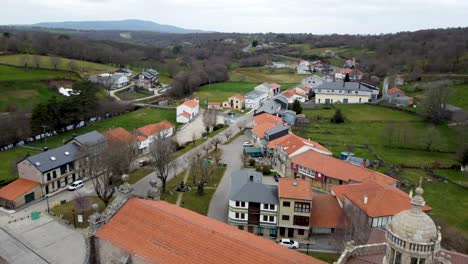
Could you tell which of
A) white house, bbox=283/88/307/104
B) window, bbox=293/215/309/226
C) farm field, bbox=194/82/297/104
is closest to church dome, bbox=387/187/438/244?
window, bbox=293/215/309/226

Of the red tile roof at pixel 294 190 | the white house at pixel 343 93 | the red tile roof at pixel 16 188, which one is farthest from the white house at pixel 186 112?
the red tile roof at pixel 294 190

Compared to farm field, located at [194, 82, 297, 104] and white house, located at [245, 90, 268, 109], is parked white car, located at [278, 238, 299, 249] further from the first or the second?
farm field, located at [194, 82, 297, 104]

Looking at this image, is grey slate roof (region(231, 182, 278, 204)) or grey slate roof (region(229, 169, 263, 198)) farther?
grey slate roof (region(229, 169, 263, 198))

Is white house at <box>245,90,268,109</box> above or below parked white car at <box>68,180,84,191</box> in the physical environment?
above

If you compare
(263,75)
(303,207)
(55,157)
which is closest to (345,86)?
(263,75)

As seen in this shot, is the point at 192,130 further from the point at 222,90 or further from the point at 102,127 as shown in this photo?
the point at 222,90

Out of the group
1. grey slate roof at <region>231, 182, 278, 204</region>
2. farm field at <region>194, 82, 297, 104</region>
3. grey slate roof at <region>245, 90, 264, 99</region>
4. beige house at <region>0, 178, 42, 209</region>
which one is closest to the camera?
grey slate roof at <region>231, 182, 278, 204</region>

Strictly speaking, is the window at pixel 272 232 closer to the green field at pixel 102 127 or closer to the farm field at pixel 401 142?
the farm field at pixel 401 142
